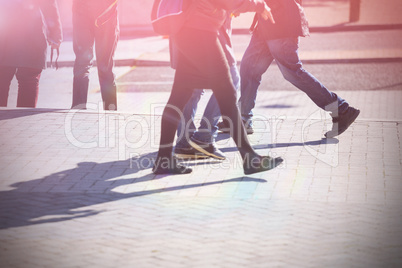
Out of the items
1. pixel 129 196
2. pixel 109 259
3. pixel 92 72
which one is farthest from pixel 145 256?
pixel 92 72

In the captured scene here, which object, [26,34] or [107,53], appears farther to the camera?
[107,53]

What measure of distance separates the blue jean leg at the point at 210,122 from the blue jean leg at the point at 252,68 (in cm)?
64

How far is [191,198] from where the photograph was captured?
532cm

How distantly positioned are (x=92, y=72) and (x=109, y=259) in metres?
→ 8.85

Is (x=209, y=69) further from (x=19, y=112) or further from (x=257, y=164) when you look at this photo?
(x=19, y=112)

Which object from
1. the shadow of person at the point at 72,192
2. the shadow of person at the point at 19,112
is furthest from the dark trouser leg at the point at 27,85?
the shadow of person at the point at 72,192

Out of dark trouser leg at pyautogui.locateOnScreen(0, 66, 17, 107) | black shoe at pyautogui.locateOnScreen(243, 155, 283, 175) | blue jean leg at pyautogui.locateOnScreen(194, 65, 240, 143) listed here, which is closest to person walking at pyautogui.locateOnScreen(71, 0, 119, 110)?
dark trouser leg at pyautogui.locateOnScreen(0, 66, 17, 107)

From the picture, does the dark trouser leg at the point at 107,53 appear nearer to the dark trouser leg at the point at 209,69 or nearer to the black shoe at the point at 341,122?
the dark trouser leg at the point at 209,69

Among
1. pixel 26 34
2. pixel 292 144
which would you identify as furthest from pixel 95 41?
pixel 292 144

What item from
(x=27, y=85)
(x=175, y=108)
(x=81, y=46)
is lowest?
(x=175, y=108)

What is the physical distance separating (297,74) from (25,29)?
10.2 feet

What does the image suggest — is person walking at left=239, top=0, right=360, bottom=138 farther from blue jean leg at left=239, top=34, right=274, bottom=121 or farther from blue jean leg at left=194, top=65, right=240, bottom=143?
blue jean leg at left=194, top=65, right=240, bottom=143

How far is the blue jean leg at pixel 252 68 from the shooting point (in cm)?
719

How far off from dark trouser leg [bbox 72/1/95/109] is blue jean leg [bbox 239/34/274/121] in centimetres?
190
